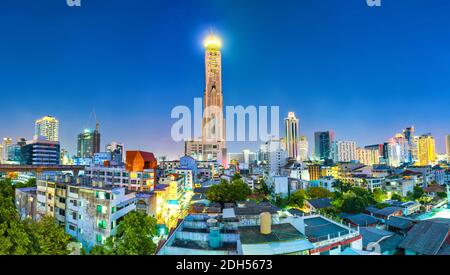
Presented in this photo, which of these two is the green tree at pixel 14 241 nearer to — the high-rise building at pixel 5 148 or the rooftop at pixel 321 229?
the rooftop at pixel 321 229

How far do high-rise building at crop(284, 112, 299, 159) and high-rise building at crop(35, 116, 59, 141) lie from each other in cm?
3368

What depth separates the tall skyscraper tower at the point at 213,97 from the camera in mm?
35219

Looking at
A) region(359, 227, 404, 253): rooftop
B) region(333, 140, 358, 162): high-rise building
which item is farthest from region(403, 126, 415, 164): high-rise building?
region(359, 227, 404, 253): rooftop

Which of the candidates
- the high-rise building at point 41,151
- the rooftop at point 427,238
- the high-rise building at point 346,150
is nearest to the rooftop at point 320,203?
the rooftop at point 427,238

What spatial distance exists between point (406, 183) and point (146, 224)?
52.7 feet

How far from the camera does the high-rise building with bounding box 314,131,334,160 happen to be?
47497 millimetres

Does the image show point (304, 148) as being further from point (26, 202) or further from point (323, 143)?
point (26, 202)

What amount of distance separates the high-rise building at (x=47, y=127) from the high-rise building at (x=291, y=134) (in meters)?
33.7

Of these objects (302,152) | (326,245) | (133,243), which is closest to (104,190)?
(133,243)

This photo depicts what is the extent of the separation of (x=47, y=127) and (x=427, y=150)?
166 feet

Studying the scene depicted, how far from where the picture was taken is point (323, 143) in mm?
48625

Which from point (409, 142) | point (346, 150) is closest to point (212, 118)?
point (346, 150)
